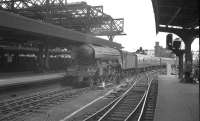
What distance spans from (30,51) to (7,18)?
15.8 meters

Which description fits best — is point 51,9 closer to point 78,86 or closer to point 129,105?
point 78,86

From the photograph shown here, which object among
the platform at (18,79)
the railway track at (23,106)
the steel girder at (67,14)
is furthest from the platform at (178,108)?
the steel girder at (67,14)

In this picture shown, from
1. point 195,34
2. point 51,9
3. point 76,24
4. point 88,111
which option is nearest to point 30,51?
point 51,9

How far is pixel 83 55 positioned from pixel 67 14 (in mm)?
18306

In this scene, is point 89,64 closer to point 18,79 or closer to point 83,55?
point 83,55

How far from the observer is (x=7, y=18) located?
15.5m

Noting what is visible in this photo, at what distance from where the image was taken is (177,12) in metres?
14.2

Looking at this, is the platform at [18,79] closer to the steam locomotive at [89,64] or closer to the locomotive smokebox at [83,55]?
the steam locomotive at [89,64]

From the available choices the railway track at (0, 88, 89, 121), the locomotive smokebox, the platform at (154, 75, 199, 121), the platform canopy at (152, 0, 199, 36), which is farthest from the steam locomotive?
the platform at (154, 75, 199, 121)

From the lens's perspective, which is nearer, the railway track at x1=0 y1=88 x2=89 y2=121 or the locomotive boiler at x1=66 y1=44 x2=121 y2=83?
the railway track at x1=0 y1=88 x2=89 y2=121

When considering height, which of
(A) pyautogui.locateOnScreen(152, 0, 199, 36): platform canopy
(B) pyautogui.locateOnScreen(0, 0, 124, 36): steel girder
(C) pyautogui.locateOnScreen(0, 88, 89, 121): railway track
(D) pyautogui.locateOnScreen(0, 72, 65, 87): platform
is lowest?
(C) pyautogui.locateOnScreen(0, 88, 89, 121): railway track

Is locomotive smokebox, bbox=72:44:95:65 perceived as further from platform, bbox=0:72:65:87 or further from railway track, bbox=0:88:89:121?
railway track, bbox=0:88:89:121

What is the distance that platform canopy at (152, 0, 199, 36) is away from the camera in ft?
38.9

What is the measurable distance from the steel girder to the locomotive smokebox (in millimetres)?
14030
